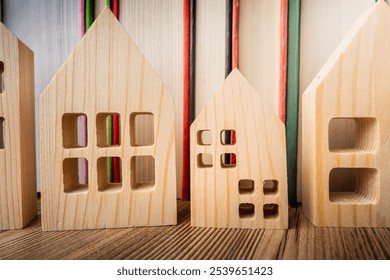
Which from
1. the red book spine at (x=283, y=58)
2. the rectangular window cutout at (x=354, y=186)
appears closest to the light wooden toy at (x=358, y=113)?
the rectangular window cutout at (x=354, y=186)

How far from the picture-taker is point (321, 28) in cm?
73

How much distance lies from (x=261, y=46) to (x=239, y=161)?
36 cm

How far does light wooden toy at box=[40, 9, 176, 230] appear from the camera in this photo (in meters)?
0.59

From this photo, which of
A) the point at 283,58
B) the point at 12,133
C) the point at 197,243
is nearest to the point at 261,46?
the point at 283,58

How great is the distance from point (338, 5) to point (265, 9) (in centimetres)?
19

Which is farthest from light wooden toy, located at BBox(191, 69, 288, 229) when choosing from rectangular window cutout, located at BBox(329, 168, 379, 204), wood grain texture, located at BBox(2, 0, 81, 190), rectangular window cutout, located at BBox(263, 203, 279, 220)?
wood grain texture, located at BBox(2, 0, 81, 190)

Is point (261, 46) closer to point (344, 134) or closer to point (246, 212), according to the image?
point (344, 134)

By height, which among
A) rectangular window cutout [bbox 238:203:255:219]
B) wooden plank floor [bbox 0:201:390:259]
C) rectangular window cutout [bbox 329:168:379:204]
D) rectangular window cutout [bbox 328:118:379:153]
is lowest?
wooden plank floor [bbox 0:201:390:259]

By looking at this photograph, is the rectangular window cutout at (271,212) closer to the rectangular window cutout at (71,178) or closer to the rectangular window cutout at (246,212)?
the rectangular window cutout at (246,212)

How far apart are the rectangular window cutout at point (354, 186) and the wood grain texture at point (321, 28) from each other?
0.55 ft

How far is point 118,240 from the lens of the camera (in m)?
0.54

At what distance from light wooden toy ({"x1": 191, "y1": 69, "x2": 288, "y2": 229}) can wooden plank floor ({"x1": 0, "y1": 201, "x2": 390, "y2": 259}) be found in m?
0.03

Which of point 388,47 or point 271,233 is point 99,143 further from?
point 388,47

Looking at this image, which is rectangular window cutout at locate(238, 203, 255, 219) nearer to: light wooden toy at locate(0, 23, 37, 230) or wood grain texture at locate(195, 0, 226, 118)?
wood grain texture at locate(195, 0, 226, 118)
